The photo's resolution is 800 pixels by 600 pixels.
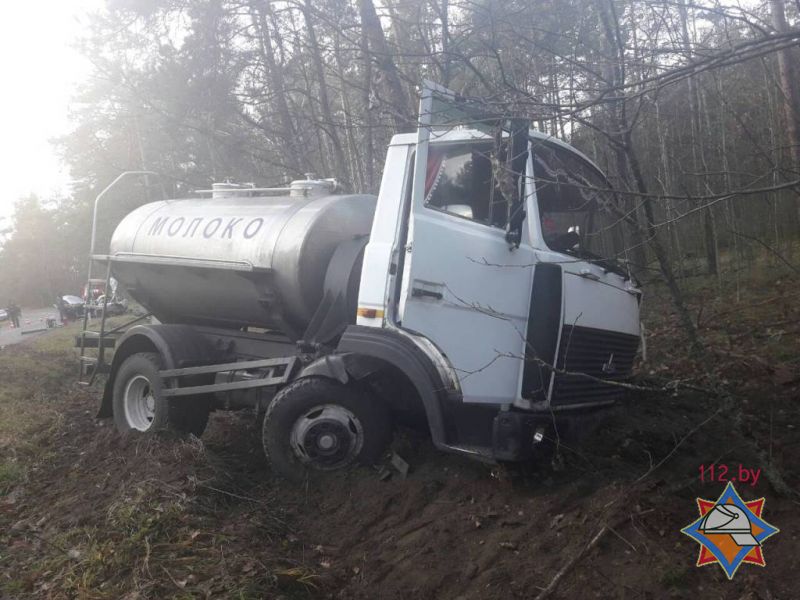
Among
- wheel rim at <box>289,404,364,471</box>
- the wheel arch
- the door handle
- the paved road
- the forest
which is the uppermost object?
the forest

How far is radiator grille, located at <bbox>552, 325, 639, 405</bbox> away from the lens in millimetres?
4621

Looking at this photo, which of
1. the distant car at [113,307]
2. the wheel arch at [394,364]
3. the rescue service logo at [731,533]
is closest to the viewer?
the rescue service logo at [731,533]

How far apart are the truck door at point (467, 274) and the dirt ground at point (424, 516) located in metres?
0.76

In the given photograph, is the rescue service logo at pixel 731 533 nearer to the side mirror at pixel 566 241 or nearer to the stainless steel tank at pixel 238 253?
the side mirror at pixel 566 241

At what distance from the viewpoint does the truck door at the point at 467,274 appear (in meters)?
4.46

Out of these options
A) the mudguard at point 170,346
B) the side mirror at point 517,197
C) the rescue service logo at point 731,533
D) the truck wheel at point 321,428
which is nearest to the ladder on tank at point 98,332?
the mudguard at point 170,346

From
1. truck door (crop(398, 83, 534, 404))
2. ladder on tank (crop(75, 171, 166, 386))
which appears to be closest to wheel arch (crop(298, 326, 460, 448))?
truck door (crop(398, 83, 534, 404))

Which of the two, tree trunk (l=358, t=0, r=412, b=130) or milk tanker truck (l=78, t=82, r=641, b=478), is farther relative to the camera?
tree trunk (l=358, t=0, r=412, b=130)

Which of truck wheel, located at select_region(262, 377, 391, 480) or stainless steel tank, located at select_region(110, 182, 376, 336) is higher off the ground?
stainless steel tank, located at select_region(110, 182, 376, 336)

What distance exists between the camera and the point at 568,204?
5.09 meters

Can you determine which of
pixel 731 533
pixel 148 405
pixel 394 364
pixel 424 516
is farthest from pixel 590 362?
pixel 148 405

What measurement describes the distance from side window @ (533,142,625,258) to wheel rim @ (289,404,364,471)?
1926 mm

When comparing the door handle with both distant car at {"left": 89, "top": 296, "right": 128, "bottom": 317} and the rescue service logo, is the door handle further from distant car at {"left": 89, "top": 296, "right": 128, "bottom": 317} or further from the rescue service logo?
distant car at {"left": 89, "top": 296, "right": 128, "bottom": 317}

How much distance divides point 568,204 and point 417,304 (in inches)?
58.5
